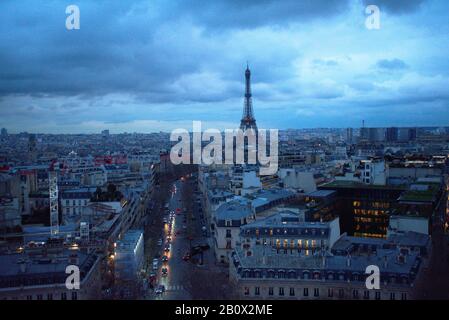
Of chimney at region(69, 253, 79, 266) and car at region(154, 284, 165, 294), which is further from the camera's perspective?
car at region(154, 284, 165, 294)

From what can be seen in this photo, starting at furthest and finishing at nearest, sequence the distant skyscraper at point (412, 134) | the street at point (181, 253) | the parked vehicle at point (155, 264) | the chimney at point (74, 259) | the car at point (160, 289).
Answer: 1. the distant skyscraper at point (412, 134)
2. the parked vehicle at point (155, 264)
3. the street at point (181, 253)
4. the car at point (160, 289)
5. the chimney at point (74, 259)

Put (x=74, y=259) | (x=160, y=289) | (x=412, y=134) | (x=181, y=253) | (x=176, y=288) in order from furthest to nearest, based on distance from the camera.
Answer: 1. (x=412, y=134)
2. (x=181, y=253)
3. (x=176, y=288)
4. (x=160, y=289)
5. (x=74, y=259)

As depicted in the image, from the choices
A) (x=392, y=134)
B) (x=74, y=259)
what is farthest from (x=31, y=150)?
(x=392, y=134)

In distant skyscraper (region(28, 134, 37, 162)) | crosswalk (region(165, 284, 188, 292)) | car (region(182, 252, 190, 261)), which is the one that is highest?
distant skyscraper (region(28, 134, 37, 162))

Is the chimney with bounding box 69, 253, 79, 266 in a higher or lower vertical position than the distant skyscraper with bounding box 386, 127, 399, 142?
lower

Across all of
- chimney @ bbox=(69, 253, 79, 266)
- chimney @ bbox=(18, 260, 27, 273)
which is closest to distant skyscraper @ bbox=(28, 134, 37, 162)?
chimney @ bbox=(69, 253, 79, 266)

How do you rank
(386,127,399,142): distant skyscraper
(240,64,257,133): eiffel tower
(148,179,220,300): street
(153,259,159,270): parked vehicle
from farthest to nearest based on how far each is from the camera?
(386,127,399,142): distant skyscraper, (240,64,257,133): eiffel tower, (153,259,159,270): parked vehicle, (148,179,220,300): street

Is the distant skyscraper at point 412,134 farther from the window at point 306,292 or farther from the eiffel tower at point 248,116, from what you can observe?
the window at point 306,292

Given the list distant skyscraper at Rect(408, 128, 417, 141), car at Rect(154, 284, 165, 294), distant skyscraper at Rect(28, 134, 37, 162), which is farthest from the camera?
distant skyscraper at Rect(408, 128, 417, 141)

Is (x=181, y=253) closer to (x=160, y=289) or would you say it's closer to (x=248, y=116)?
(x=160, y=289)

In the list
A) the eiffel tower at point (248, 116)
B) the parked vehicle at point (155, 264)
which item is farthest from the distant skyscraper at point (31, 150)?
the parked vehicle at point (155, 264)

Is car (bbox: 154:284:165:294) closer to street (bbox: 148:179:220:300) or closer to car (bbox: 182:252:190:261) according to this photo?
A: street (bbox: 148:179:220:300)
